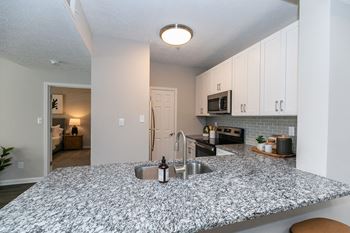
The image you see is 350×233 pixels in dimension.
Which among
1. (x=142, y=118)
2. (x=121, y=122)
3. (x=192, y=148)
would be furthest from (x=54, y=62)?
(x=192, y=148)

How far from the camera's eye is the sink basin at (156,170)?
5.17 feet

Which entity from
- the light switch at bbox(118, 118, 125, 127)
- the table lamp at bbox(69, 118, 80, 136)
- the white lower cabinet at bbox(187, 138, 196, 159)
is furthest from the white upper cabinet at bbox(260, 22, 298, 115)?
the table lamp at bbox(69, 118, 80, 136)

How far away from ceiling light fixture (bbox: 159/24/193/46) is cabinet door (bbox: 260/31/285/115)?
991 mm

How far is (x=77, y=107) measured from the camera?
6.92m

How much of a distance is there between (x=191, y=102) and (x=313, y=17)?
9.89 feet

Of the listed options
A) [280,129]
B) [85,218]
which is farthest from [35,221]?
[280,129]

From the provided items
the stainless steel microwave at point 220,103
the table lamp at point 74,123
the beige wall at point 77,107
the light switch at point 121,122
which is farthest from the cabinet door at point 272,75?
the table lamp at point 74,123

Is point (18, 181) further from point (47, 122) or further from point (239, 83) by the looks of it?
point (239, 83)

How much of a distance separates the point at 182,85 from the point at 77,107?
15.6 feet

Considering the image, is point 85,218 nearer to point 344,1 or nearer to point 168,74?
point 344,1

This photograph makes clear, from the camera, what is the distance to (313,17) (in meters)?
1.50

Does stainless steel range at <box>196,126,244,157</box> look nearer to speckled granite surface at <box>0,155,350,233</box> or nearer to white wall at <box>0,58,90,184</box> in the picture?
speckled granite surface at <box>0,155,350,233</box>

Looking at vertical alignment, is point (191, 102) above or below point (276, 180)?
above

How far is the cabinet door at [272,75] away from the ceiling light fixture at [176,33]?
99cm
